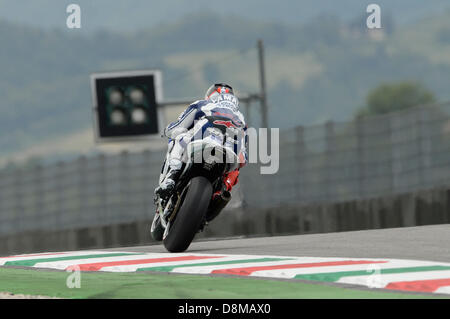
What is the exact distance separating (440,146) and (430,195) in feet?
3.02

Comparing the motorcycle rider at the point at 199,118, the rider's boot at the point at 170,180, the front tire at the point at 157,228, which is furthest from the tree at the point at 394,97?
the rider's boot at the point at 170,180

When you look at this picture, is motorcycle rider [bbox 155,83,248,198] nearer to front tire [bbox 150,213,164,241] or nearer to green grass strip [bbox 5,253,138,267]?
front tire [bbox 150,213,164,241]

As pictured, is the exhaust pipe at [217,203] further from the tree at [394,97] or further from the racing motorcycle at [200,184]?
the tree at [394,97]

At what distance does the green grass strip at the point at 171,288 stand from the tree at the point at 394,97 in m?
163

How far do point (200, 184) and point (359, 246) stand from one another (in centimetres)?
181

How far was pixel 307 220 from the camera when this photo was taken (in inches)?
789

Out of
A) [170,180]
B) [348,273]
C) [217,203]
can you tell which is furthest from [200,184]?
[348,273]

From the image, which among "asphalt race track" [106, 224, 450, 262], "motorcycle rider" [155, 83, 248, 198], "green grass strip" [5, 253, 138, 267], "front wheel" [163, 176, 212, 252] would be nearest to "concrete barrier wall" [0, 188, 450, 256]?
"asphalt race track" [106, 224, 450, 262]

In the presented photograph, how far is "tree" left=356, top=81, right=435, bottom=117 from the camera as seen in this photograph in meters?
173

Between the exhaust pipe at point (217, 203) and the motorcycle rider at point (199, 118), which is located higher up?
the motorcycle rider at point (199, 118)

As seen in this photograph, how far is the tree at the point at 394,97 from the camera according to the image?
17338cm

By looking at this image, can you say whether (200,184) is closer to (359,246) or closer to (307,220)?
(359,246)

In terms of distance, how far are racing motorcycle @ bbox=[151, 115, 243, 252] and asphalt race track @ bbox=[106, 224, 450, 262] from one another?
0.57m

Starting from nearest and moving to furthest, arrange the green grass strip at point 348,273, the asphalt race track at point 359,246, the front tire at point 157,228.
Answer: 1. the green grass strip at point 348,273
2. the asphalt race track at point 359,246
3. the front tire at point 157,228
